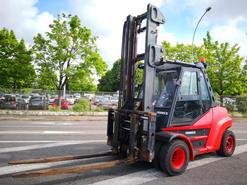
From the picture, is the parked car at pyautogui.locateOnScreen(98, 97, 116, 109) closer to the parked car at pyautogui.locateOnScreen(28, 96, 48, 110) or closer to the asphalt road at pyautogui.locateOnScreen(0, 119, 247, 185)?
the parked car at pyautogui.locateOnScreen(28, 96, 48, 110)

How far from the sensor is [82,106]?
22.7 metres

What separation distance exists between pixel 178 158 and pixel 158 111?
1181 millimetres

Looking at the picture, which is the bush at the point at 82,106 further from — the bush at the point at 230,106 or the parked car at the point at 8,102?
the bush at the point at 230,106

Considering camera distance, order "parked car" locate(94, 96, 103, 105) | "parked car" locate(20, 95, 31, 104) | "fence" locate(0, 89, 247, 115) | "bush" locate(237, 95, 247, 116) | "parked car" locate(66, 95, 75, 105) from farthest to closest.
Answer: "bush" locate(237, 95, 247, 116) → "parked car" locate(94, 96, 103, 105) → "parked car" locate(66, 95, 75, 105) → "parked car" locate(20, 95, 31, 104) → "fence" locate(0, 89, 247, 115)

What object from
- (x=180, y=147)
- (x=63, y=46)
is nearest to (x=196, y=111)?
(x=180, y=147)

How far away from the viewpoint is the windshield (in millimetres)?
6062

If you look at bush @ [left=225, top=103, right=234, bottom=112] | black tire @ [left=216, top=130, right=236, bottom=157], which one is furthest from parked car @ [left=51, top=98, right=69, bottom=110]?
black tire @ [left=216, top=130, right=236, bottom=157]

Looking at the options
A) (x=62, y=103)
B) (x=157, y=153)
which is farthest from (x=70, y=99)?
(x=157, y=153)

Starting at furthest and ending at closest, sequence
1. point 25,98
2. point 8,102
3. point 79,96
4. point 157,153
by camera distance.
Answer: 1. point 79,96
2. point 25,98
3. point 8,102
4. point 157,153

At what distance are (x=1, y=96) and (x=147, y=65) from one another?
1841cm

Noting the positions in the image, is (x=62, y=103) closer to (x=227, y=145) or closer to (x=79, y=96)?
(x=79, y=96)

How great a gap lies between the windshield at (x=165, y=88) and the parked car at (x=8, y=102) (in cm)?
1752

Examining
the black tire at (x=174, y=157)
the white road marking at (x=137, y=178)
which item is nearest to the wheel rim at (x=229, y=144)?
the white road marking at (x=137, y=178)

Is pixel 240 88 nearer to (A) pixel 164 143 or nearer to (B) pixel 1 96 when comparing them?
(B) pixel 1 96
